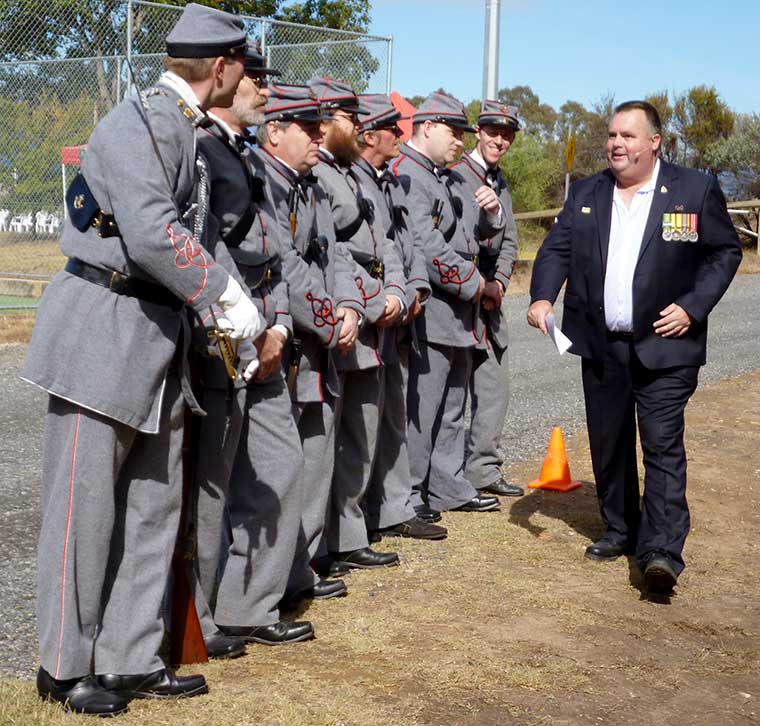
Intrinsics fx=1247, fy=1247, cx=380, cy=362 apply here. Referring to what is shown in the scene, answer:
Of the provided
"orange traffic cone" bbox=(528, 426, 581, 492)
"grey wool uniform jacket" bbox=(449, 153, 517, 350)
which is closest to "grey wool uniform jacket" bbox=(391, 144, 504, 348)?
"grey wool uniform jacket" bbox=(449, 153, 517, 350)

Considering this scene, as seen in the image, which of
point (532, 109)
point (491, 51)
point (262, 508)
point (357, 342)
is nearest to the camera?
point (262, 508)

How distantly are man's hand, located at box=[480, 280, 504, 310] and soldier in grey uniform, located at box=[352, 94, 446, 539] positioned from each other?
0.82 m

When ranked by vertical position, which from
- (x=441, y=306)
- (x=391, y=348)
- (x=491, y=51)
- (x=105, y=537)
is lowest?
(x=105, y=537)

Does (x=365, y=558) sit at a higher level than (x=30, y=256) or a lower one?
lower

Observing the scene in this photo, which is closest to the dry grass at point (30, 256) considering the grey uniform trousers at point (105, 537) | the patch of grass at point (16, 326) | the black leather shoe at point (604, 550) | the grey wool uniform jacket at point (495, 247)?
the patch of grass at point (16, 326)

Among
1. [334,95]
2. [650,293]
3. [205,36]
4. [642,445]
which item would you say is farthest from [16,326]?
[205,36]

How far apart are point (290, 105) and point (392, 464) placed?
6.99ft

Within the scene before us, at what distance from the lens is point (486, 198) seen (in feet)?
24.0

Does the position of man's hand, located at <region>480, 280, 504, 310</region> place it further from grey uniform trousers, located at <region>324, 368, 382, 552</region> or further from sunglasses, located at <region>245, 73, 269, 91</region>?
sunglasses, located at <region>245, 73, 269, 91</region>

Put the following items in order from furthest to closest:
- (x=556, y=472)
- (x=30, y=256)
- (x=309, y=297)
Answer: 1. (x=30, y=256)
2. (x=556, y=472)
3. (x=309, y=297)

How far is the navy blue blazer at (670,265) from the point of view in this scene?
19.8 feet

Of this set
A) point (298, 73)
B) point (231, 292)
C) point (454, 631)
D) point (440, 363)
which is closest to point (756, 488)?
point (440, 363)

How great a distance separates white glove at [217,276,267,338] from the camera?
13.0ft

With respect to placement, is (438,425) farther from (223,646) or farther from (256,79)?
(256,79)
